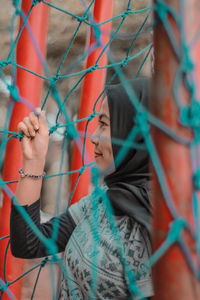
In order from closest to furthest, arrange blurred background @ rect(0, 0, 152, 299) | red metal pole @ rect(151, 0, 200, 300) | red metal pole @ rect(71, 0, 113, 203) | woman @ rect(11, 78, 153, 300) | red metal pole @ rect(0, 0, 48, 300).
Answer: red metal pole @ rect(151, 0, 200, 300), woman @ rect(11, 78, 153, 300), red metal pole @ rect(0, 0, 48, 300), red metal pole @ rect(71, 0, 113, 203), blurred background @ rect(0, 0, 152, 299)

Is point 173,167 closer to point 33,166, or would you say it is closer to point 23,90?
point 33,166

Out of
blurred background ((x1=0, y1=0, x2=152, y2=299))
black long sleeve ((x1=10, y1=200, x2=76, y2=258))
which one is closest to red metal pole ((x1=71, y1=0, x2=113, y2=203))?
black long sleeve ((x1=10, y1=200, x2=76, y2=258))

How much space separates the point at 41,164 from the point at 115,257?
22 centimetres

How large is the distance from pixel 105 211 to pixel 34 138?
0.19 metres

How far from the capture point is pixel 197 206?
0.39 meters

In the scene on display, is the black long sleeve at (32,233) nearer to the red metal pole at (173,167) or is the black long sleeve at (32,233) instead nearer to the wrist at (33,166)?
the wrist at (33,166)

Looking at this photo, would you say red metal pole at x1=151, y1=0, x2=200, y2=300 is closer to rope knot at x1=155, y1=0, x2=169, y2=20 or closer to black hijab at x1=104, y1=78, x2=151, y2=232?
rope knot at x1=155, y1=0, x2=169, y2=20

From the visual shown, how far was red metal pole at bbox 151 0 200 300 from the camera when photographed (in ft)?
1.26

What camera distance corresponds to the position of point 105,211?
0.76 m

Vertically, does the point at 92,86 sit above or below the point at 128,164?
above

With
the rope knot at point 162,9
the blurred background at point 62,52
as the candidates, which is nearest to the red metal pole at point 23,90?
the rope knot at point 162,9

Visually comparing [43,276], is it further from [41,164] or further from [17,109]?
[41,164]

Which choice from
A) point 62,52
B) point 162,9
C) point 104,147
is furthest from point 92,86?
point 62,52

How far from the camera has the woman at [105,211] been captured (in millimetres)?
679
